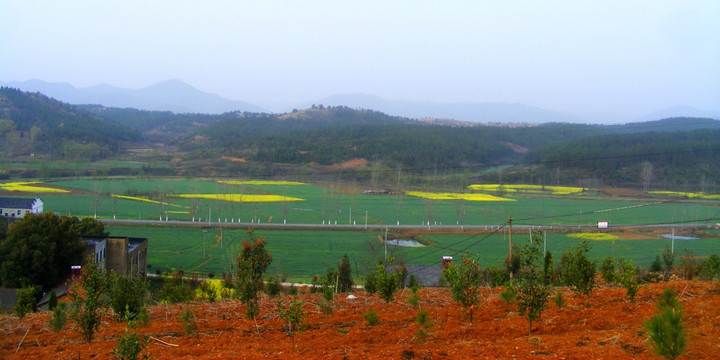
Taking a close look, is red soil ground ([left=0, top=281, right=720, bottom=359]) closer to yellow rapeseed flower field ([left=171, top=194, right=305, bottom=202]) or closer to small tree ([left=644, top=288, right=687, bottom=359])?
small tree ([left=644, top=288, right=687, bottom=359])

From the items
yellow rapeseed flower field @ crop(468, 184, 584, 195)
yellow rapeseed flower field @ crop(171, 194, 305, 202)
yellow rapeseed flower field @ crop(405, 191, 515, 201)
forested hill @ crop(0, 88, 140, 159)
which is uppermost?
forested hill @ crop(0, 88, 140, 159)

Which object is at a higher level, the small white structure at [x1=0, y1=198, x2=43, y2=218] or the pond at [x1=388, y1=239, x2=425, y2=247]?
the small white structure at [x1=0, y1=198, x2=43, y2=218]

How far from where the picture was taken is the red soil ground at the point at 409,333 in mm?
5402

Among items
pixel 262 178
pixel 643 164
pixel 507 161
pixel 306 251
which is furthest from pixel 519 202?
pixel 262 178

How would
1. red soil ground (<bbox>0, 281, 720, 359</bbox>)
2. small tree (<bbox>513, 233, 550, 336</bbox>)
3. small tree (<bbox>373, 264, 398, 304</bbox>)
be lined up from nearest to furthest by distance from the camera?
1. red soil ground (<bbox>0, 281, 720, 359</bbox>)
2. small tree (<bbox>513, 233, 550, 336</bbox>)
3. small tree (<bbox>373, 264, 398, 304</bbox>)

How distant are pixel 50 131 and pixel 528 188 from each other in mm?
49759

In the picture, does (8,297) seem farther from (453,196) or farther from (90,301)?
(453,196)

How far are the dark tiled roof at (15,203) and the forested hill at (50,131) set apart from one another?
74.2 ft

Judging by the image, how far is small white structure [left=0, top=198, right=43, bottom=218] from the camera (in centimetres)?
2749

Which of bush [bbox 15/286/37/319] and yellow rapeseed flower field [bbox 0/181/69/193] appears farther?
yellow rapeseed flower field [bbox 0/181/69/193]

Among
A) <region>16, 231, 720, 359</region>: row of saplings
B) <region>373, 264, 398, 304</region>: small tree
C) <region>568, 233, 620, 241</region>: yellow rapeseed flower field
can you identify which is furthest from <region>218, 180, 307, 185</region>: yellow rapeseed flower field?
<region>373, 264, 398, 304</region>: small tree

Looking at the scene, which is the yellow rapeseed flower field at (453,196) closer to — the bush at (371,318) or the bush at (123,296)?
the bush at (123,296)

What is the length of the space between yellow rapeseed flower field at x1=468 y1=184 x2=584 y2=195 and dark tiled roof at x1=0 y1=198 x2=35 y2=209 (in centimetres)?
3785

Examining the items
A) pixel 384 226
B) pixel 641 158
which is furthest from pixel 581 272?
pixel 641 158
